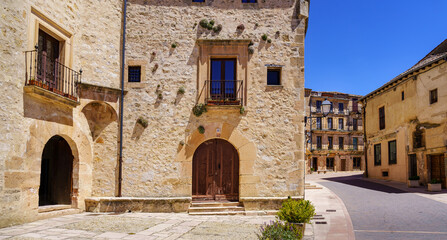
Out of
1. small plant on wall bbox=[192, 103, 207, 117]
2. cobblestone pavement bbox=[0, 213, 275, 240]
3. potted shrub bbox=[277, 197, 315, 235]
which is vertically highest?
small plant on wall bbox=[192, 103, 207, 117]

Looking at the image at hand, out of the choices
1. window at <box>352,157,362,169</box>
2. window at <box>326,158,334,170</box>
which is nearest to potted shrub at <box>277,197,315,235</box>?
window at <box>326,158,334,170</box>

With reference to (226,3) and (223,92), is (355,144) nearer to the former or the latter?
(223,92)

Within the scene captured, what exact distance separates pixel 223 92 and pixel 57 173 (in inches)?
229

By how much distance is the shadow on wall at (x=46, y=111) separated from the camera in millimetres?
8859

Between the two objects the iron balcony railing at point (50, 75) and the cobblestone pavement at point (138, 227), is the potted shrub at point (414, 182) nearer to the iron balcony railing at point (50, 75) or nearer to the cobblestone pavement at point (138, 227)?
the cobblestone pavement at point (138, 227)

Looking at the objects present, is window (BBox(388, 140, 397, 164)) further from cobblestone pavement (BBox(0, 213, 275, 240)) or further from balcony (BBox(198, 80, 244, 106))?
balcony (BBox(198, 80, 244, 106))

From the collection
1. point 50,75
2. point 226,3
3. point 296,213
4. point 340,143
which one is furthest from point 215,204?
point 340,143

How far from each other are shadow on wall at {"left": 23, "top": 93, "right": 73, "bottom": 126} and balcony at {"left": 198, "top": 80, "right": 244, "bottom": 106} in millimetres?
3921

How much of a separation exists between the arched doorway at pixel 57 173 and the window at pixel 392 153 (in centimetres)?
1731

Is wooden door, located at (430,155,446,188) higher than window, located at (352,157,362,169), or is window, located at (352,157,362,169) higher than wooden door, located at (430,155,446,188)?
wooden door, located at (430,155,446,188)

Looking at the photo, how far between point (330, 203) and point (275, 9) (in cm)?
673

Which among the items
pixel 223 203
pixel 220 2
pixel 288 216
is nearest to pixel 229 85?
pixel 220 2

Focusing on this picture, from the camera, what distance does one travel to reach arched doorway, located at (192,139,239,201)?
11.5 meters

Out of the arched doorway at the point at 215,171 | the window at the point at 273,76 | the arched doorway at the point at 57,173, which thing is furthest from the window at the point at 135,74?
the window at the point at 273,76
